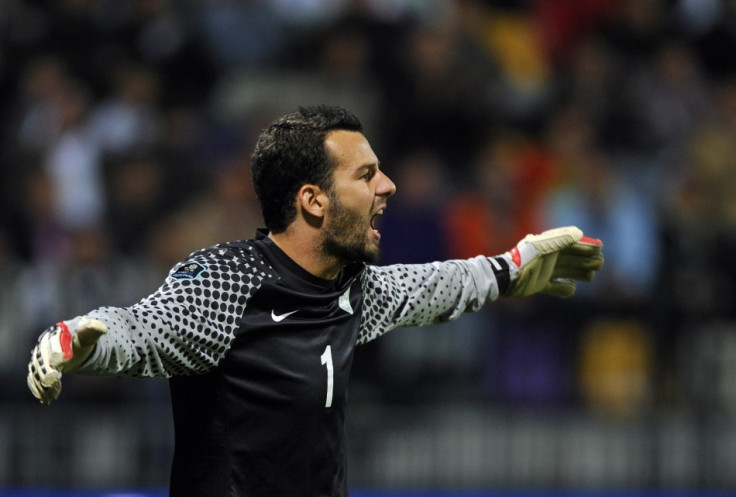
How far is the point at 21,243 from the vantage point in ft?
30.7

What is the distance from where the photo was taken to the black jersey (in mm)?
3477

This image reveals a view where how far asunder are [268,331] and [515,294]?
3.85 feet

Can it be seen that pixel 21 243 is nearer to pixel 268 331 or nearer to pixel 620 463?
pixel 620 463

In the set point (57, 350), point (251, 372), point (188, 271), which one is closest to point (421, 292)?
point (251, 372)

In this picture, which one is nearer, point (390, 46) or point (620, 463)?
point (620, 463)

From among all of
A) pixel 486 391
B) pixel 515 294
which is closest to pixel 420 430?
pixel 486 391

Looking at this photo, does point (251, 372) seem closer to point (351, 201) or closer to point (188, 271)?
point (188, 271)

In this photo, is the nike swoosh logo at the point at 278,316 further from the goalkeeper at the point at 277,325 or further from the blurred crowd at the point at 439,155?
the blurred crowd at the point at 439,155

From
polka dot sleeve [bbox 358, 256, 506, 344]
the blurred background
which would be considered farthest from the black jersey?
the blurred background

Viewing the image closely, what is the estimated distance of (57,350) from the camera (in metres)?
3.01

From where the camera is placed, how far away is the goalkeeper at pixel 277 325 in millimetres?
3477

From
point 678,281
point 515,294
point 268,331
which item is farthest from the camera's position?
point 678,281

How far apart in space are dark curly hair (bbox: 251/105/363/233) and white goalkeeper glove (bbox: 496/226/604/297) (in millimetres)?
925

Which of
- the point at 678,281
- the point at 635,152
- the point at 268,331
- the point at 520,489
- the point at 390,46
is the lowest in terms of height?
the point at 520,489
